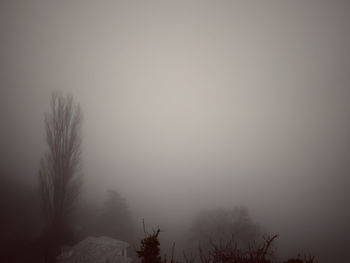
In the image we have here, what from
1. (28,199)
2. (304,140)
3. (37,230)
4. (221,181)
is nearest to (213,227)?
(37,230)

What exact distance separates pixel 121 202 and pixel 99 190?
23.3m

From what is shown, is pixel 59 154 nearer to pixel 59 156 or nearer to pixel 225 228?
pixel 59 156

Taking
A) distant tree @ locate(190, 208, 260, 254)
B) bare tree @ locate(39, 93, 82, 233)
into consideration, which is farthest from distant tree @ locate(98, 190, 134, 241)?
bare tree @ locate(39, 93, 82, 233)

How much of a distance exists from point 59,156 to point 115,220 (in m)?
23.4

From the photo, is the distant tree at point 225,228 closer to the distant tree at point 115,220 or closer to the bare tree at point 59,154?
the distant tree at point 115,220

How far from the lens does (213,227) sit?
110ft

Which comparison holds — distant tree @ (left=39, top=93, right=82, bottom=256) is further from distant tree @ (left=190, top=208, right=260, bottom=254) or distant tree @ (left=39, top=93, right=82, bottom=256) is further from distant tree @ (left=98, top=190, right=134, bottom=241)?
distant tree @ (left=190, top=208, right=260, bottom=254)

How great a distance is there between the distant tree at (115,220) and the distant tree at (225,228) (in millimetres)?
12281

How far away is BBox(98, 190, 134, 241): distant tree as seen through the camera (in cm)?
3183

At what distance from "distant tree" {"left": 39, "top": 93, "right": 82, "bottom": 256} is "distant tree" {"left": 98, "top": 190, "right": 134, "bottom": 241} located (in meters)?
18.7

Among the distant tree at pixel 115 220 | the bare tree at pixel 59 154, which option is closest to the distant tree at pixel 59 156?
the bare tree at pixel 59 154

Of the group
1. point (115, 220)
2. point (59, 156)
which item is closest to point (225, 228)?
point (115, 220)

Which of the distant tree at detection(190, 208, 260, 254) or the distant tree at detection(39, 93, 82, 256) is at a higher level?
the distant tree at detection(39, 93, 82, 256)

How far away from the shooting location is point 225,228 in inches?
1276
